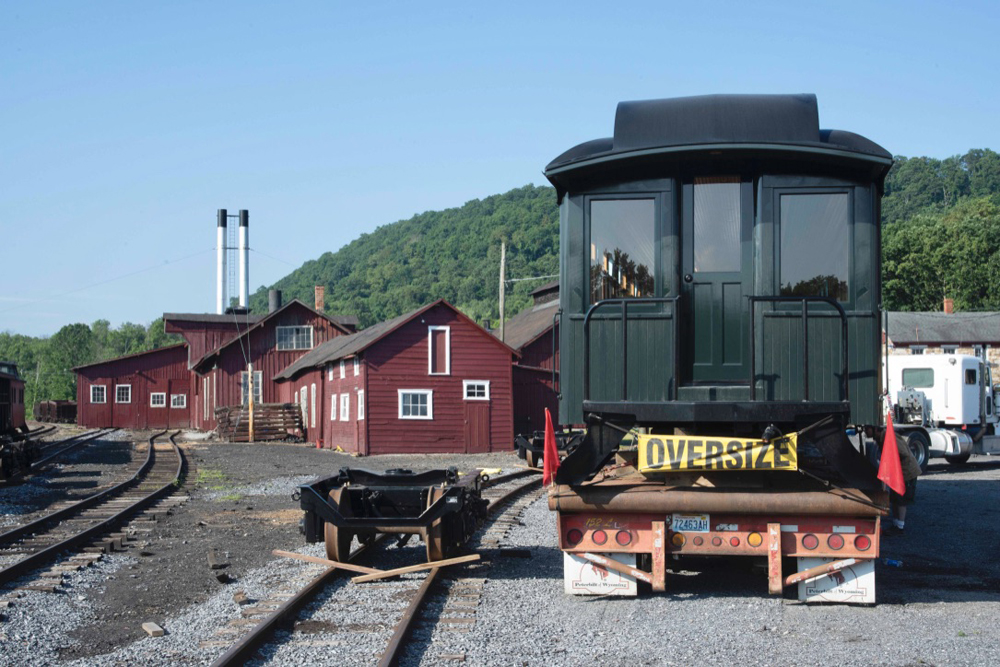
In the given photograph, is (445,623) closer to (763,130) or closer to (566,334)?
(566,334)

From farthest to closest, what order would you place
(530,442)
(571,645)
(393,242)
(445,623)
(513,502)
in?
1. (393,242)
2. (530,442)
3. (513,502)
4. (445,623)
5. (571,645)

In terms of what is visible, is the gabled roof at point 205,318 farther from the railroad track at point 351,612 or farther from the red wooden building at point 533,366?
the railroad track at point 351,612

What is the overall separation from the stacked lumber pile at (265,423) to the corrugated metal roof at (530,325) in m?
8.92

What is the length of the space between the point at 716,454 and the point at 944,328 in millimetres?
53561

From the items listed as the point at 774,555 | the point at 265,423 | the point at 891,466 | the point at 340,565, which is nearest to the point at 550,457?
the point at 774,555

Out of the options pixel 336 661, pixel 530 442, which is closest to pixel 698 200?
pixel 336 661

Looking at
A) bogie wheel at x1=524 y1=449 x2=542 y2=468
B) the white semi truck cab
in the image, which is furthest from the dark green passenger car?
the white semi truck cab

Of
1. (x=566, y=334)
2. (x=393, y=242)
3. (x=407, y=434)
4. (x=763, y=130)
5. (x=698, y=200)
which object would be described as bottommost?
(x=407, y=434)

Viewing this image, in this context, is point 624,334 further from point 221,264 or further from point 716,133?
point 221,264

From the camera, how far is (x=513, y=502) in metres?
14.5

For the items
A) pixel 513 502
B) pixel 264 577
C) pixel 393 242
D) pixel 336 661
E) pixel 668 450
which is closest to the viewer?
pixel 336 661

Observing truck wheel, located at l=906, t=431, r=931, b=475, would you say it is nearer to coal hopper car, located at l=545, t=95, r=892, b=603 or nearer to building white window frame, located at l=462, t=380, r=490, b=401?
building white window frame, located at l=462, t=380, r=490, b=401

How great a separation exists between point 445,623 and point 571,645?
3.05 ft

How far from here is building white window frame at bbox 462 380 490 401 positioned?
31.7 m
